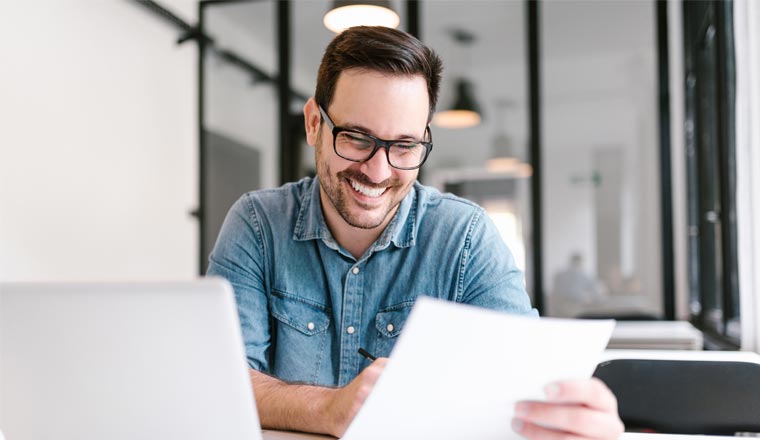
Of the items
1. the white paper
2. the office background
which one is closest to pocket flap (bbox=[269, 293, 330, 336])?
the white paper

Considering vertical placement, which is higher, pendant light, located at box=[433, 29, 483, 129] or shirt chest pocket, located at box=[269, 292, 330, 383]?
pendant light, located at box=[433, 29, 483, 129]

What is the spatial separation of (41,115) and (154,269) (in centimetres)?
129

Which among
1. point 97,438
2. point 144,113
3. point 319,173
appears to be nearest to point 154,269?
point 144,113

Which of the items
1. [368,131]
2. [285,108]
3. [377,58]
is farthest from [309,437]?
[285,108]

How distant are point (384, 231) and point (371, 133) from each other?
0.81 ft

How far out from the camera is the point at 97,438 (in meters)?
0.77

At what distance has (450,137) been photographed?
6.15 meters

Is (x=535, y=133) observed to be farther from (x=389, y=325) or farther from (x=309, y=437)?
(x=309, y=437)

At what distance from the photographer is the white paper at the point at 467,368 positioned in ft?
2.15

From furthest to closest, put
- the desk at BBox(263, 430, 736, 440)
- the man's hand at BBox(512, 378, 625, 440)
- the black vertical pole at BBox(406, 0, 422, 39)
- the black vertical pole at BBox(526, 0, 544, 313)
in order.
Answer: the black vertical pole at BBox(406, 0, 422, 39) → the black vertical pole at BBox(526, 0, 544, 313) → the desk at BBox(263, 430, 736, 440) → the man's hand at BBox(512, 378, 625, 440)

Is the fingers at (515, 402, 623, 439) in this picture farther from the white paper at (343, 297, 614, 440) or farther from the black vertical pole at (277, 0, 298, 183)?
the black vertical pole at (277, 0, 298, 183)

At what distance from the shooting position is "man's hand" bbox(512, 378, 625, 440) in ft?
2.49

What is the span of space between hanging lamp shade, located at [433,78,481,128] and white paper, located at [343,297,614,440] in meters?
4.73

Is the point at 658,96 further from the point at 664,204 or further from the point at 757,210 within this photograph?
the point at 757,210
